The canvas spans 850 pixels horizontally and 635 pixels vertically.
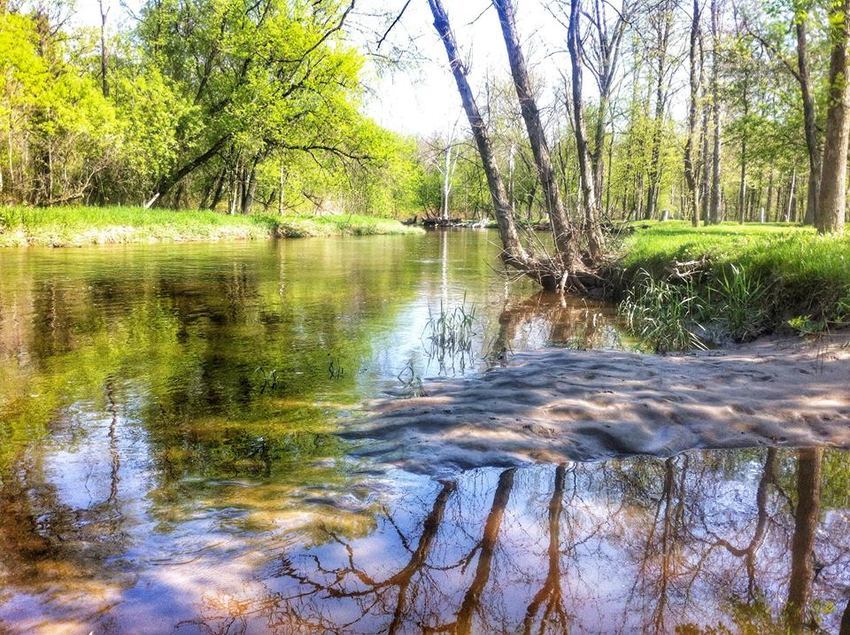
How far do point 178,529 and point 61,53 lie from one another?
3481cm

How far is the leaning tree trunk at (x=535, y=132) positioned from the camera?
11.3 m

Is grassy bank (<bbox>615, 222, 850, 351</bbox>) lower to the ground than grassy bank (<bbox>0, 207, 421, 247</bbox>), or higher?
lower

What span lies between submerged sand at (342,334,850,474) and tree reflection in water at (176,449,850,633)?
1.07ft

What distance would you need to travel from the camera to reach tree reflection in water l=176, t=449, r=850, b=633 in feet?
7.84

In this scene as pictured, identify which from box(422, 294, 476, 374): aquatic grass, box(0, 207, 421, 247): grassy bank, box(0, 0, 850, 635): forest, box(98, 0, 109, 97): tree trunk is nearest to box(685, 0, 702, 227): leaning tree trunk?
box(0, 0, 850, 635): forest

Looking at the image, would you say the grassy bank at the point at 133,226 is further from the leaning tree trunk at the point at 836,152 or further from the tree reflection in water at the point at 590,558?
the leaning tree trunk at the point at 836,152

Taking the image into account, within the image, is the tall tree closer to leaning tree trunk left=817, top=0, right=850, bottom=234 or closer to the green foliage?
leaning tree trunk left=817, top=0, right=850, bottom=234

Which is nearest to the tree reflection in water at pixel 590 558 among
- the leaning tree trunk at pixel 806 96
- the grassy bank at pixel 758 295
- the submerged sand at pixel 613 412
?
the submerged sand at pixel 613 412

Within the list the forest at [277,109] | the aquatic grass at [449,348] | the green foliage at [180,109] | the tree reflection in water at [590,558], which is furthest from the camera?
the green foliage at [180,109]

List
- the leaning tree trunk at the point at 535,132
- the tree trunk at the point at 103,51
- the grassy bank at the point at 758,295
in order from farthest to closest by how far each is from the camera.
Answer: the tree trunk at the point at 103,51
the leaning tree trunk at the point at 535,132
the grassy bank at the point at 758,295

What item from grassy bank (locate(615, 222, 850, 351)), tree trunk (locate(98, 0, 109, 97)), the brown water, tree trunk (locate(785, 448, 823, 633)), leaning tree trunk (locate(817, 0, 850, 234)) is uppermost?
tree trunk (locate(98, 0, 109, 97))

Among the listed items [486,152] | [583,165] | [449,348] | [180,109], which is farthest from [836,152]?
[180,109]

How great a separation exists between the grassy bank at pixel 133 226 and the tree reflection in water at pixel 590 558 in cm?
2230

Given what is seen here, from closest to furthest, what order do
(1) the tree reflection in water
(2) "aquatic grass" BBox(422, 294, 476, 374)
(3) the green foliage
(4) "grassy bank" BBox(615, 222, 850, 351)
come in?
1. (1) the tree reflection in water
2. (4) "grassy bank" BBox(615, 222, 850, 351)
3. (2) "aquatic grass" BBox(422, 294, 476, 374)
4. (3) the green foliage
